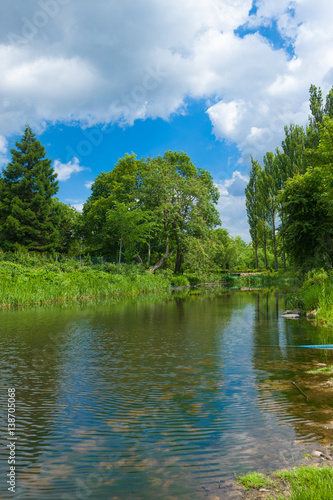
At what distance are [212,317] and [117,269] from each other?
19.9 metres

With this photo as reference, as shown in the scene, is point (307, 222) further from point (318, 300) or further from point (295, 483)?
point (295, 483)

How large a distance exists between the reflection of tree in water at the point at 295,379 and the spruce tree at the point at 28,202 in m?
40.0

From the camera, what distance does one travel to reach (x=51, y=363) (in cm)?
798

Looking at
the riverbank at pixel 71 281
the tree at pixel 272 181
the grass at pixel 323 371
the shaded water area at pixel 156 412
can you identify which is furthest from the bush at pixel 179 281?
the grass at pixel 323 371

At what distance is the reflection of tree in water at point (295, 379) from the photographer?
181 inches

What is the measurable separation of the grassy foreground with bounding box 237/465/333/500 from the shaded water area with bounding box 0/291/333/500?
23 centimetres

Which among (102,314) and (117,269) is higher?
(117,269)

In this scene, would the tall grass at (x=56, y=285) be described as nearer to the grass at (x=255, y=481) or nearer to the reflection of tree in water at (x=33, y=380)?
the reflection of tree in water at (x=33, y=380)

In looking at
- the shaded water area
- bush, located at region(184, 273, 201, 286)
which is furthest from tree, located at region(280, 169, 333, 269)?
bush, located at region(184, 273, 201, 286)

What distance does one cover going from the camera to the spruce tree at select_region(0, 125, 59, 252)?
150ft

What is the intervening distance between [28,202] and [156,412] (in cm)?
4775

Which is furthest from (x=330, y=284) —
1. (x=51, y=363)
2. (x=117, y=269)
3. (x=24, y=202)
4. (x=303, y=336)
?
(x=24, y=202)

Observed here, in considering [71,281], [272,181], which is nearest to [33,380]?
[71,281]

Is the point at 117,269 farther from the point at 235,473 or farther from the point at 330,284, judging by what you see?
the point at 235,473
